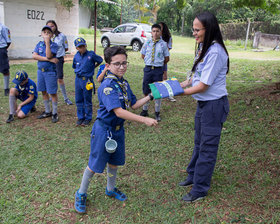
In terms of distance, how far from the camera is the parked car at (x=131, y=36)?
16125mm

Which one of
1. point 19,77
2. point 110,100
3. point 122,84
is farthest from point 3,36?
point 110,100

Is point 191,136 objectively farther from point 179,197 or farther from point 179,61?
point 179,61

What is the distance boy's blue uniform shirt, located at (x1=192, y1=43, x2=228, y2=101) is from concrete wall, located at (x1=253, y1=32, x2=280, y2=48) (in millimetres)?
21057

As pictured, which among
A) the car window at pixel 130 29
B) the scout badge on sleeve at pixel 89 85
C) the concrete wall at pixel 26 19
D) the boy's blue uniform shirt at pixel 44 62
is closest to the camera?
the scout badge on sleeve at pixel 89 85

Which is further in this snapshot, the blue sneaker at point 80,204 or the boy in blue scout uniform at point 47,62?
the boy in blue scout uniform at point 47,62

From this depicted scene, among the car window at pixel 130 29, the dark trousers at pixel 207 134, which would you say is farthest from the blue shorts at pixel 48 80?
the car window at pixel 130 29

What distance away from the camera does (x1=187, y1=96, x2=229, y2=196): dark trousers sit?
2721 millimetres

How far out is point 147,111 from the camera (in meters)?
5.79

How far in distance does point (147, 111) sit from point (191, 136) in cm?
138

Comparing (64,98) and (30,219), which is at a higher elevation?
(64,98)

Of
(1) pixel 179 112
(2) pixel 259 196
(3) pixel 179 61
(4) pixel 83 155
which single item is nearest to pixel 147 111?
(1) pixel 179 112

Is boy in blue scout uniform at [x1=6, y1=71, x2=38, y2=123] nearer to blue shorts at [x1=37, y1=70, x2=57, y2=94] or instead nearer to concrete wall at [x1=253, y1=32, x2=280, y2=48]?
blue shorts at [x1=37, y1=70, x2=57, y2=94]

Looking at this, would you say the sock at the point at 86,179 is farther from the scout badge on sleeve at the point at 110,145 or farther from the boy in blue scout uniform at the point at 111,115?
the scout badge on sleeve at the point at 110,145

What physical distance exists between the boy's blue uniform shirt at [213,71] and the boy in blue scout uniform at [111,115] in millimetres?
587
